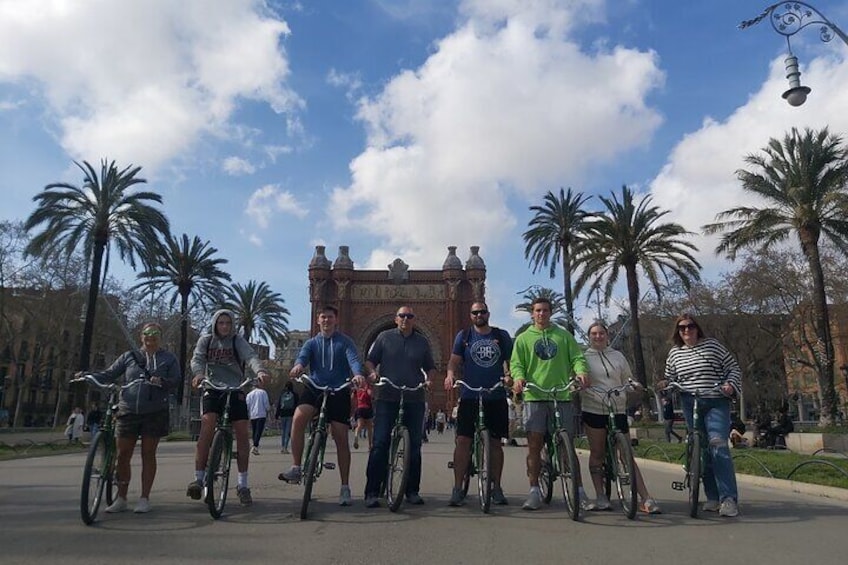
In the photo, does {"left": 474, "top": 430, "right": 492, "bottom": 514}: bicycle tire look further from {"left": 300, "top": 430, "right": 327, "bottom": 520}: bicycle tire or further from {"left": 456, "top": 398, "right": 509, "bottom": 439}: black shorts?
{"left": 300, "top": 430, "right": 327, "bottom": 520}: bicycle tire

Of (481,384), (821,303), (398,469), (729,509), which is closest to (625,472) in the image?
(729,509)

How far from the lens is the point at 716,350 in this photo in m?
6.48

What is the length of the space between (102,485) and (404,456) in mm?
2646

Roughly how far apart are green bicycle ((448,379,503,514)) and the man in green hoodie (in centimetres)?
33

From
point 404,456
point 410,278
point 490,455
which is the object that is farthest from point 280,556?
point 410,278

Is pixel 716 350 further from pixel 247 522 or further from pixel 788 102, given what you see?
pixel 788 102

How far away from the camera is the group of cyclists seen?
6.19 meters

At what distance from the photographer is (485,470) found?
241 inches

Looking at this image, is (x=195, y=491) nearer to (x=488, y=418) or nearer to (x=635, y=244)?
(x=488, y=418)

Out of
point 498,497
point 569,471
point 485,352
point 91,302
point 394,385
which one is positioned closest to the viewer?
point 569,471

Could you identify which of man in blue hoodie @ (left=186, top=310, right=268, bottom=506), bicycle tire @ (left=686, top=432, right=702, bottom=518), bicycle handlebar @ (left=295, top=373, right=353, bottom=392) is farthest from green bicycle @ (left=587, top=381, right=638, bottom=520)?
man in blue hoodie @ (left=186, top=310, right=268, bottom=506)

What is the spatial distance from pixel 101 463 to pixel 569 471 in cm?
415

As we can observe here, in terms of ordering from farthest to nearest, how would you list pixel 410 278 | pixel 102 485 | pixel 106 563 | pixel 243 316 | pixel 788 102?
pixel 410 278 → pixel 243 316 → pixel 788 102 → pixel 102 485 → pixel 106 563

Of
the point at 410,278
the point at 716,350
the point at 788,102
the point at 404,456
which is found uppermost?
the point at 410,278
